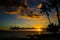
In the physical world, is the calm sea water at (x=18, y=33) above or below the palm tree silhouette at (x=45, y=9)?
below

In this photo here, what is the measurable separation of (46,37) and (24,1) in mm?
732

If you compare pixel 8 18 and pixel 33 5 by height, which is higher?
pixel 33 5

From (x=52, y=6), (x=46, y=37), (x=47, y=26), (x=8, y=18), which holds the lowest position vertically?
(x=46, y=37)

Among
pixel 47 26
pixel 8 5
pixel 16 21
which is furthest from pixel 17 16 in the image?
pixel 47 26

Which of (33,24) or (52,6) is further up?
(52,6)

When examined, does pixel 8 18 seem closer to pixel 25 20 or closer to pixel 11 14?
pixel 11 14

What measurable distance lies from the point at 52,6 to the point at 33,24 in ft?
1.49

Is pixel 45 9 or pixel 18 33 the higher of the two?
pixel 45 9

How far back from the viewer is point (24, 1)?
266cm

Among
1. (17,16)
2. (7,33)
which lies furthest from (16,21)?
(7,33)

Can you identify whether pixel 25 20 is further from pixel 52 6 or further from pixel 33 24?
pixel 52 6

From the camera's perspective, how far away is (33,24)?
2.61m

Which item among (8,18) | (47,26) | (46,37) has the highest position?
(8,18)

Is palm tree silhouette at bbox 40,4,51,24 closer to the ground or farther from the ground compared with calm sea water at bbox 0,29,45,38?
farther from the ground
